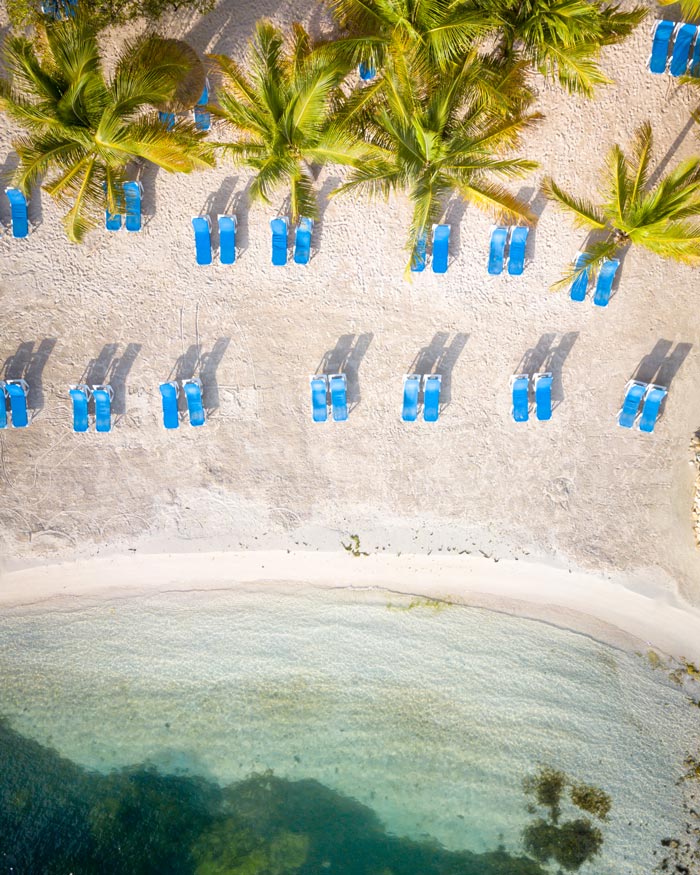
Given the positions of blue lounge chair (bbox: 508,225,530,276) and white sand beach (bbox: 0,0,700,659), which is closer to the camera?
blue lounge chair (bbox: 508,225,530,276)

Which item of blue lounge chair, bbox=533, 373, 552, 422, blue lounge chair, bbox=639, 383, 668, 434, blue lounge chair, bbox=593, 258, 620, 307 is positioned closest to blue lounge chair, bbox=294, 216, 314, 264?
blue lounge chair, bbox=533, 373, 552, 422

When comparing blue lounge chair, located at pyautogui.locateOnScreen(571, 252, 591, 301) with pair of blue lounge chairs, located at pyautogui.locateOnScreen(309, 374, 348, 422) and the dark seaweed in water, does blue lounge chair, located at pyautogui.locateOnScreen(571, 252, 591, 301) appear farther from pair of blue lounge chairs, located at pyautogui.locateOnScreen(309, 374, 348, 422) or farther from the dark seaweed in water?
the dark seaweed in water

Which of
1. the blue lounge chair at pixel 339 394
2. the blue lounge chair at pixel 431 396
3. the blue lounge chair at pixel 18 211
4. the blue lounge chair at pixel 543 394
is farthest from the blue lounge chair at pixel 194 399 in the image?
the blue lounge chair at pixel 543 394

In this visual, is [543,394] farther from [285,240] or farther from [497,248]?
[285,240]

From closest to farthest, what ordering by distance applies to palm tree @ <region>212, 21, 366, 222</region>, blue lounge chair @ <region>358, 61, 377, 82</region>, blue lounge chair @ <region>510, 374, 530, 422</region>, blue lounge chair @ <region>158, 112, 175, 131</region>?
palm tree @ <region>212, 21, 366, 222</region> < blue lounge chair @ <region>158, 112, 175, 131</region> < blue lounge chair @ <region>358, 61, 377, 82</region> < blue lounge chair @ <region>510, 374, 530, 422</region>

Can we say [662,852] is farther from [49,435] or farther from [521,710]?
[49,435]
